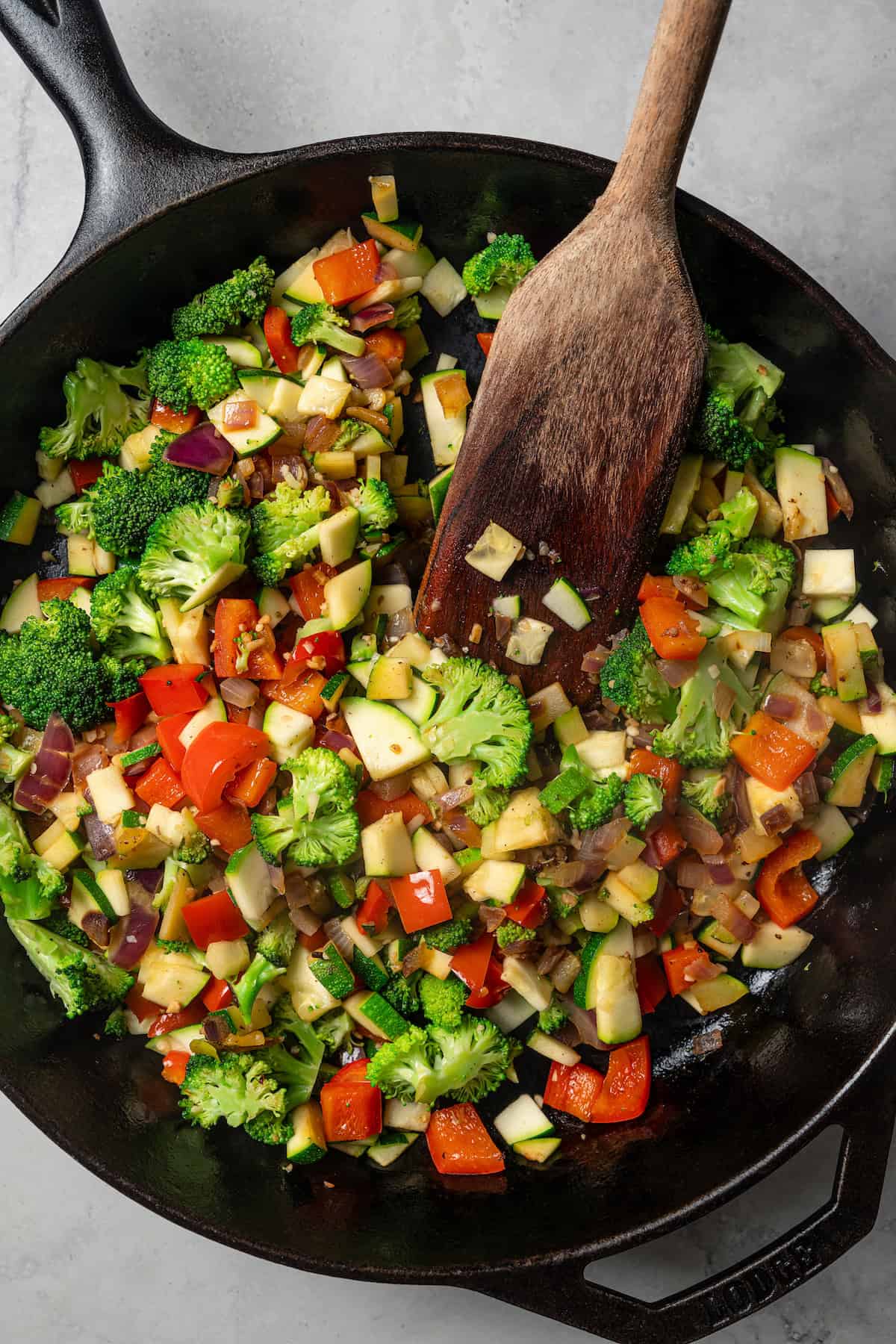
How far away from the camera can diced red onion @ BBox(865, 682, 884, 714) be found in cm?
322

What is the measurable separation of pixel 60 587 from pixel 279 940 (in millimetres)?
1374

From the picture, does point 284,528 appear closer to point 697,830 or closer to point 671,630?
point 671,630

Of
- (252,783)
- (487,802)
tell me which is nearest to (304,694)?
(252,783)

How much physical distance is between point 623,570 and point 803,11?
217 cm

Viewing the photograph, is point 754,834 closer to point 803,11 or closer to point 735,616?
point 735,616

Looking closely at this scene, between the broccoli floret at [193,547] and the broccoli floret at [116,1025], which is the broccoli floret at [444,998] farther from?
the broccoli floret at [193,547]

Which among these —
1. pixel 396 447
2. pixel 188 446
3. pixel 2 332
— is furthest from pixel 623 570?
pixel 2 332

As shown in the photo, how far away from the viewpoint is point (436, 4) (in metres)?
3.51

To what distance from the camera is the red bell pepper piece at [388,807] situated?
3.04 meters

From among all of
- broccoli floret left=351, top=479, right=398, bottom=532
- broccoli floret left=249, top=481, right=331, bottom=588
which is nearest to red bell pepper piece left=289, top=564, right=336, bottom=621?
broccoli floret left=249, top=481, right=331, bottom=588

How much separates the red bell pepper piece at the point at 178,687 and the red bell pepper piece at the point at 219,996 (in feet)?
2.84

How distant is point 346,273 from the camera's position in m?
3.19

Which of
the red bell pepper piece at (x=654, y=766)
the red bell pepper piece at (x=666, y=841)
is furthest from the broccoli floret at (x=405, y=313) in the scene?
the red bell pepper piece at (x=666, y=841)

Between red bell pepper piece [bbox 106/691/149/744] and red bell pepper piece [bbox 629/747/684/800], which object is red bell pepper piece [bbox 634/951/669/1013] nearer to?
red bell pepper piece [bbox 629/747/684/800]
